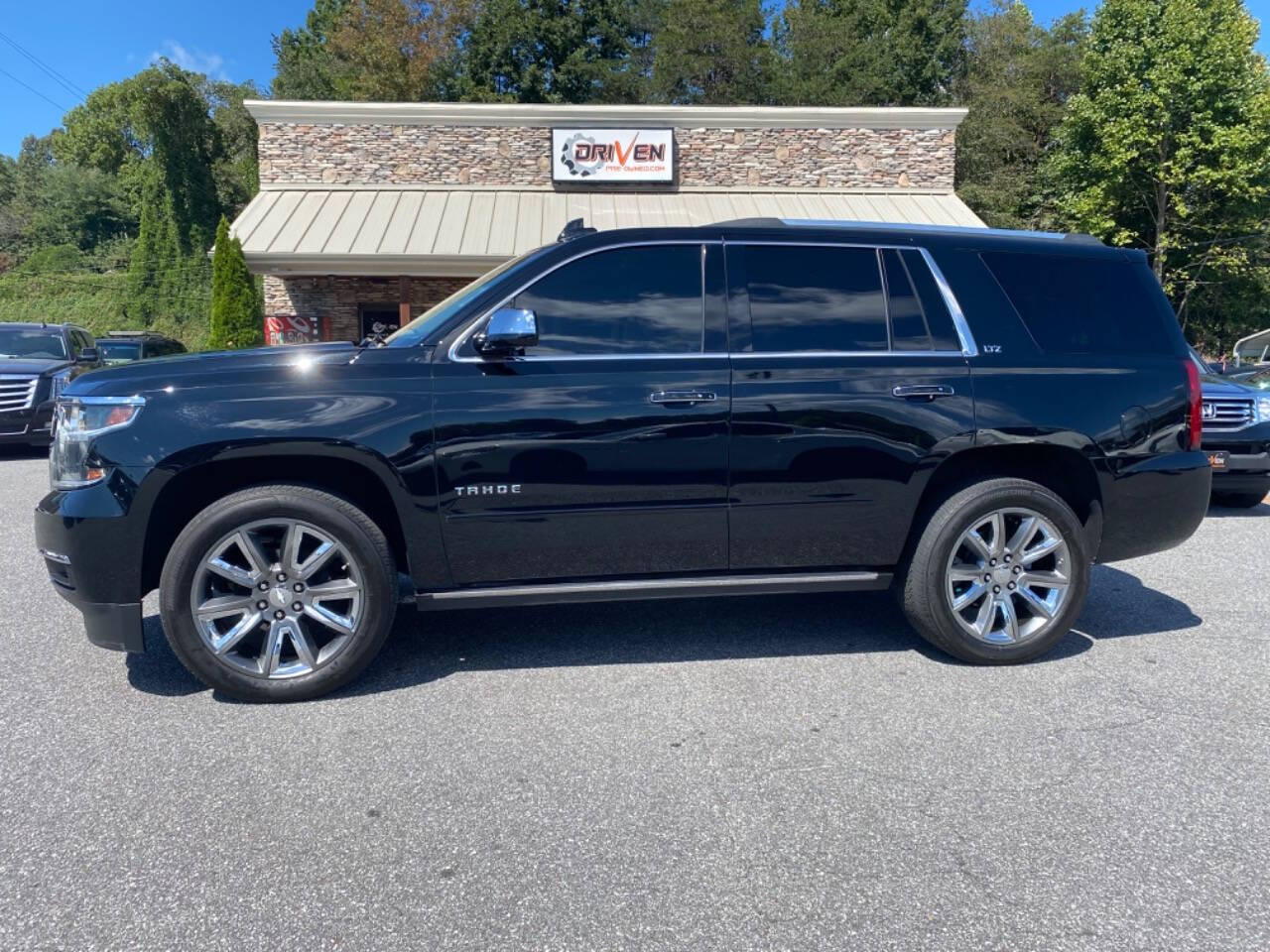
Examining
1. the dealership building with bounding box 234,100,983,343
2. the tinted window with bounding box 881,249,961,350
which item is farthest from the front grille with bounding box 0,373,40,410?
the tinted window with bounding box 881,249,961,350

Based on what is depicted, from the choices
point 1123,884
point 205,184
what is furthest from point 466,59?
point 1123,884

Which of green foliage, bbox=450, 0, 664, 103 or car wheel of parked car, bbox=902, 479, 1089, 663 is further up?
green foliage, bbox=450, 0, 664, 103

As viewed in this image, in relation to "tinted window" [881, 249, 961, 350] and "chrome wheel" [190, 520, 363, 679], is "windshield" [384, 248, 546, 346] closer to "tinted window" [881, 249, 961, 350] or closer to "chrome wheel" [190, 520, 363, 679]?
"chrome wheel" [190, 520, 363, 679]

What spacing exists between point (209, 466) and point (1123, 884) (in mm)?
3723

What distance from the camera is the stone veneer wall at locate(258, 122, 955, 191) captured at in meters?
19.3

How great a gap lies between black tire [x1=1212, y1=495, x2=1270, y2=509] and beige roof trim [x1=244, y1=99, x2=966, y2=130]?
12547mm

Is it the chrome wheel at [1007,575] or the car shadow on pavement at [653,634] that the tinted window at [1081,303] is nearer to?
the chrome wheel at [1007,575]

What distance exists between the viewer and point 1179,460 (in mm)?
4660

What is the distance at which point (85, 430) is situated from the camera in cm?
392

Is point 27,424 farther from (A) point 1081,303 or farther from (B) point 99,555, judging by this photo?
(A) point 1081,303

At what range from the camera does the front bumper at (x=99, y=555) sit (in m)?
3.88

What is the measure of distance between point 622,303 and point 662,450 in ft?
2.31

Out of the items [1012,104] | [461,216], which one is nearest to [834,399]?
[461,216]

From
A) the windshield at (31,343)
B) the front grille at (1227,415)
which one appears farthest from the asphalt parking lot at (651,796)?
the windshield at (31,343)
